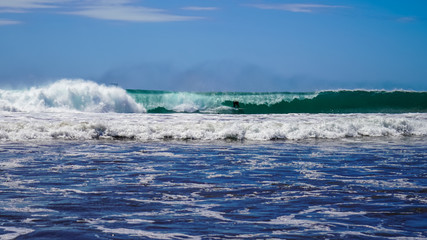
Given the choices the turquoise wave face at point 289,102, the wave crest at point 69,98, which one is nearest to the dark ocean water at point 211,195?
the wave crest at point 69,98

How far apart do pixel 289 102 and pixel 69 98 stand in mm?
14351

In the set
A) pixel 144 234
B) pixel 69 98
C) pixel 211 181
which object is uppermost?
pixel 69 98

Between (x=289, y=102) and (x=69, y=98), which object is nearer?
(x=69, y=98)

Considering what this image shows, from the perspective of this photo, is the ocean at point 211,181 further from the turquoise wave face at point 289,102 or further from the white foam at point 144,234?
the turquoise wave face at point 289,102

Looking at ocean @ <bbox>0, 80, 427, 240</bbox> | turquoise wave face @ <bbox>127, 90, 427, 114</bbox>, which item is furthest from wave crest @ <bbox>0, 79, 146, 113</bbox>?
ocean @ <bbox>0, 80, 427, 240</bbox>

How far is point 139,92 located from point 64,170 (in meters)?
31.3

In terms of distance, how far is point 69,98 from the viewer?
31.0 metres

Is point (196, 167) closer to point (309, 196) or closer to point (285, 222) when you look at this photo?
point (309, 196)

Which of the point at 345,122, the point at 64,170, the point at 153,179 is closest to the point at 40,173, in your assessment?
the point at 64,170

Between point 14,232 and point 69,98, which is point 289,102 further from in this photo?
point 14,232

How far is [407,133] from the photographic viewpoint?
17328 mm

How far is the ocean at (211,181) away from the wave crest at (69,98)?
48.0 ft

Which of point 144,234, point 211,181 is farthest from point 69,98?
point 144,234

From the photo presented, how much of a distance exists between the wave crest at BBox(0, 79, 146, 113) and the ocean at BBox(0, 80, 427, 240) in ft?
48.0
